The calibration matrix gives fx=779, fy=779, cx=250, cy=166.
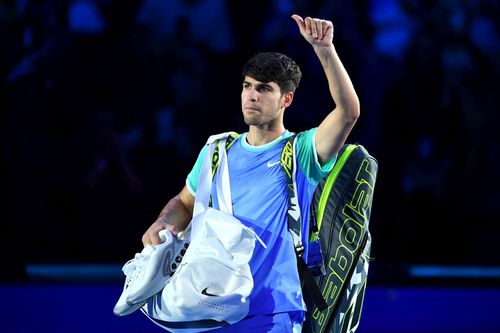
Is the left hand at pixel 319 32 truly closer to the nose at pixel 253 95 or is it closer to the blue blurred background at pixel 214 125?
the nose at pixel 253 95

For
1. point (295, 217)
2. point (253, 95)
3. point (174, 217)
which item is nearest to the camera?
point (295, 217)

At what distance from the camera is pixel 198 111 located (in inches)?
231

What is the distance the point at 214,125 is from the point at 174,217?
10.7 ft

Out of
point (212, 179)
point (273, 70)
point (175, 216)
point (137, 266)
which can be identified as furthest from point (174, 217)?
point (273, 70)

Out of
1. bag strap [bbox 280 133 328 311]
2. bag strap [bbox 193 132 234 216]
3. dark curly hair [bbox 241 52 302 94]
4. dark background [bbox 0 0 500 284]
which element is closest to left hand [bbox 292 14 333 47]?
dark curly hair [bbox 241 52 302 94]

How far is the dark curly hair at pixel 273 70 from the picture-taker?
2537mm

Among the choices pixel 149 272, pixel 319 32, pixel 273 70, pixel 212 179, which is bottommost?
pixel 149 272

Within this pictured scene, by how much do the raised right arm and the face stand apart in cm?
39

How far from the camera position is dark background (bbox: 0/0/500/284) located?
5652 mm

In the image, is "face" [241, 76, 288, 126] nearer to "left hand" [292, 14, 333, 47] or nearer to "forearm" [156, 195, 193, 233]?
"left hand" [292, 14, 333, 47]

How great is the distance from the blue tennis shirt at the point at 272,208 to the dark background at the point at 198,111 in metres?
3.22

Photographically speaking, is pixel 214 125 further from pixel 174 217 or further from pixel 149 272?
pixel 149 272
